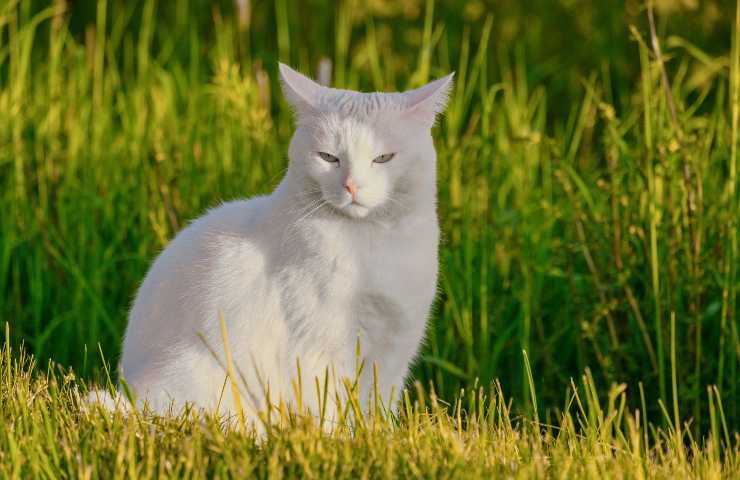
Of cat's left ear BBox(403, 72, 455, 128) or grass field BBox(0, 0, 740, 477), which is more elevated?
cat's left ear BBox(403, 72, 455, 128)

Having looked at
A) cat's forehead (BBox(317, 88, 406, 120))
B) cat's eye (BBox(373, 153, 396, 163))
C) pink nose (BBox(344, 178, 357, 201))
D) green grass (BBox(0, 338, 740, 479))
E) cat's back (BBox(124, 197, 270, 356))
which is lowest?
green grass (BBox(0, 338, 740, 479))

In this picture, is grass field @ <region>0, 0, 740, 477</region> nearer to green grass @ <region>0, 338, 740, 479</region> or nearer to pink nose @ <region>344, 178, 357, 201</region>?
green grass @ <region>0, 338, 740, 479</region>

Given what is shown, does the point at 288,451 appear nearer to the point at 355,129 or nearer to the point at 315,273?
the point at 315,273

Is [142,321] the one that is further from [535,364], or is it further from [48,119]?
[48,119]

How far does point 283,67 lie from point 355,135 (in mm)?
282

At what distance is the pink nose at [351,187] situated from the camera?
251cm

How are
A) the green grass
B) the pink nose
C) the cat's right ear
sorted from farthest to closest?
1. the cat's right ear
2. the pink nose
3. the green grass

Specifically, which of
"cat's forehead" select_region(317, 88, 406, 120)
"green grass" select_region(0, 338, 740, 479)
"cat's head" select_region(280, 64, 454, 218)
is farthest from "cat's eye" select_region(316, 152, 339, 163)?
"green grass" select_region(0, 338, 740, 479)

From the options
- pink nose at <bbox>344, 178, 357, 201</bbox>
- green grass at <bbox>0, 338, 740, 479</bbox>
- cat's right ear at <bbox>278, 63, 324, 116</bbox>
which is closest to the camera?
green grass at <bbox>0, 338, 740, 479</bbox>

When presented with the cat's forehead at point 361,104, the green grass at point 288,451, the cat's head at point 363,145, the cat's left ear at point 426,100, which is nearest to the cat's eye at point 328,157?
the cat's head at point 363,145

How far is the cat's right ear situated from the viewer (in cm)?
265

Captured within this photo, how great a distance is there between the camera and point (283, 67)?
2680 mm

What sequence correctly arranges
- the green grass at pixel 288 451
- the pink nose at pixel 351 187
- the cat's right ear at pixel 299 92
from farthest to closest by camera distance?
the cat's right ear at pixel 299 92 → the pink nose at pixel 351 187 → the green grass at pixel 288 451

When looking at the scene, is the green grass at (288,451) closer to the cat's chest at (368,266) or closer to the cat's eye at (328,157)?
the cat's chest at (368,266)
